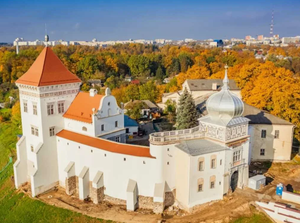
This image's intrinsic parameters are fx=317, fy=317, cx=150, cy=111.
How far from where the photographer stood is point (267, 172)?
107ft

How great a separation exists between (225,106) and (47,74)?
18.0 meters

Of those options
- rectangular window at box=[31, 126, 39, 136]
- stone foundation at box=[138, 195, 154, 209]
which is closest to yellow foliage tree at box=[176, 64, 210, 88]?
rectangular window at box=[31, 126, 39, 136]

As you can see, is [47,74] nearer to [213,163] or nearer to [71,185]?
[71,185]

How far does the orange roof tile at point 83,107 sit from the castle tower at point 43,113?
0.69 metres

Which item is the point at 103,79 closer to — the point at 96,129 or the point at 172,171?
the point at 96,129

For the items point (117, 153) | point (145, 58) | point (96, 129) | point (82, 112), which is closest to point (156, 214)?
point (117, 153)

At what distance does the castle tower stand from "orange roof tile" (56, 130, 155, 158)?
2.06m

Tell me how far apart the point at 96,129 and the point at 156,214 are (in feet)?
32.3

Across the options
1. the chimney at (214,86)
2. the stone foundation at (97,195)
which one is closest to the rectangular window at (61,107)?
the stone foundation at (97,195)

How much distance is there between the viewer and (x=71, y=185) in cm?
3139

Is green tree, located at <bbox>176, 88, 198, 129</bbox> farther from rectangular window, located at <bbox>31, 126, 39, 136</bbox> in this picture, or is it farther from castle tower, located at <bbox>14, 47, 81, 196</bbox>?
rectangular window, located at <bbox>31, 126, 39, 136</bbox>

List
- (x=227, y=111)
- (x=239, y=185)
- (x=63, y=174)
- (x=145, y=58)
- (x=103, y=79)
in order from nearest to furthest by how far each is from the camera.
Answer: (x=227, y=111)
(x=239, y=185)
(x=63, y=174)
(x=103, y=79)
(x=145, y=58)

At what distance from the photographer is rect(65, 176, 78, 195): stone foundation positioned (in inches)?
1229

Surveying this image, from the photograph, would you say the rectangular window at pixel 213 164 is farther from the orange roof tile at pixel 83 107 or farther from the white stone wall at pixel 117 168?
the orange roof tile at pixel 83 107
